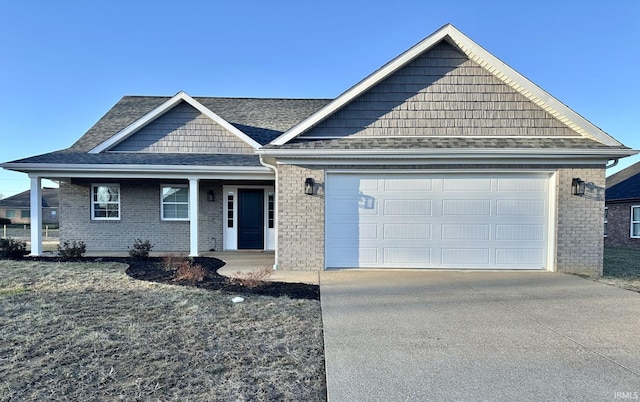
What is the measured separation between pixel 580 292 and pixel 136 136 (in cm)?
1339

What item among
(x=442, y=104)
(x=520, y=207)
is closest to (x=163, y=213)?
(x=442, y=104)

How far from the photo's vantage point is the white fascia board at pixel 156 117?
12.2 m

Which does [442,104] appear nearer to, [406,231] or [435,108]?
[435,108]

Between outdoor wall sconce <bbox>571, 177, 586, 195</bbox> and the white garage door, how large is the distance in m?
0.56

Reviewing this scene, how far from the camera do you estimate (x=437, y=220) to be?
8891 millimetres

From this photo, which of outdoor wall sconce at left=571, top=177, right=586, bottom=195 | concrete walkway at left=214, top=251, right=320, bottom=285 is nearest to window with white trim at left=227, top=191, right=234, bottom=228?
concrete walkway at left=214, top=251, right=320, bottom=285

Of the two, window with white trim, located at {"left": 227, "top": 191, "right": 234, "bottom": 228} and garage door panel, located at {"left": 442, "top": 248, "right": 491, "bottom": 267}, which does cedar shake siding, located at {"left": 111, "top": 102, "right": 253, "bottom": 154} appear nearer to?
window with white trim, located at {"left": 227, "top": 191, "right": 234, "bottom": 228}

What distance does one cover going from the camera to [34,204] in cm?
1085

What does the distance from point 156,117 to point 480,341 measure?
1220 cm

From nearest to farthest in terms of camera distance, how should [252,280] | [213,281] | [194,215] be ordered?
[252,280], [213,281], [194,215]

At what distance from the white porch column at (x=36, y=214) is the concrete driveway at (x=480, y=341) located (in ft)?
30.6

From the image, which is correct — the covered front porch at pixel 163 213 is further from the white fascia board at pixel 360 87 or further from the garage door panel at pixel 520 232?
the garage door panel at pixel 520 232

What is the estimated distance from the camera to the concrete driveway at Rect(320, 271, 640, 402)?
3.26 metres

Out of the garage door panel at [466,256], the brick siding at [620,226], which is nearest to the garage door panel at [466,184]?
the garage door panel at [466,256]
